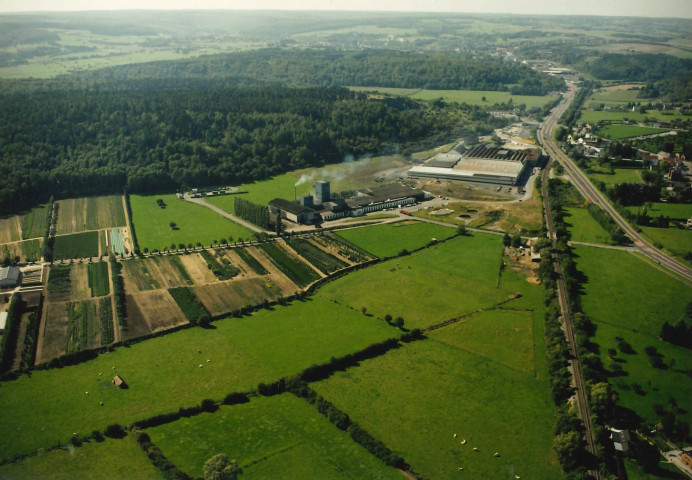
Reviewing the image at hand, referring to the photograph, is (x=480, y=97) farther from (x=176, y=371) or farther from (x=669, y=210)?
(x=176, y=371)

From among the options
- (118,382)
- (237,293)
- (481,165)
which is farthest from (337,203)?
(118,382)

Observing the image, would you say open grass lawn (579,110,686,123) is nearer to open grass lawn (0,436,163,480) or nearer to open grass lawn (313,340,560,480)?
open grass lawn (313,340,560,480)

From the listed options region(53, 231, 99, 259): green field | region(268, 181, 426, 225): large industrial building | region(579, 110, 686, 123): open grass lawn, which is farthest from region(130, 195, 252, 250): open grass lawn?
region(579, 110, 686, 123): open grass lawn

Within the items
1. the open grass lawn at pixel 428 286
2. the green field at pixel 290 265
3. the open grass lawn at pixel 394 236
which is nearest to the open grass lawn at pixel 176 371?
the open grass lawn at pixel 428 286

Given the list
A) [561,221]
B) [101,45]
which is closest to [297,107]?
[561,221]

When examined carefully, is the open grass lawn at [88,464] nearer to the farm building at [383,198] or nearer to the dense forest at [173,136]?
the farm building at [383,198]

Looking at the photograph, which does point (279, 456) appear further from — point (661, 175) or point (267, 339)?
point (661, 175)
